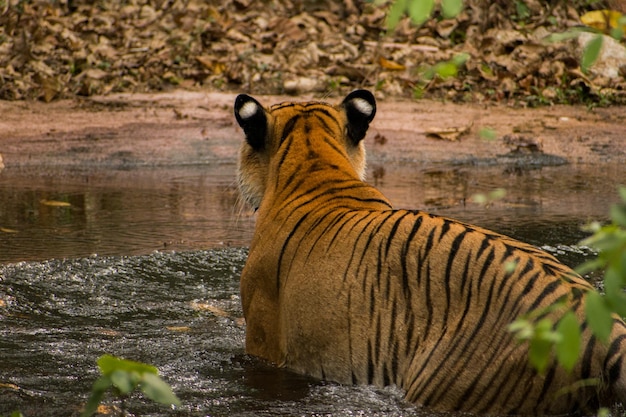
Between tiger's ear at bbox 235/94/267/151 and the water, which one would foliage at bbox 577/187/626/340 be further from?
tiger's ear at bbox 235/94/267/151

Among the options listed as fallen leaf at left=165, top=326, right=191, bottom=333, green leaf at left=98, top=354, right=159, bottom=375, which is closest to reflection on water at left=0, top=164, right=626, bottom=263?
fallen leaf at left=165, top=326, right=191, bottom=333

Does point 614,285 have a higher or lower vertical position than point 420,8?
lower

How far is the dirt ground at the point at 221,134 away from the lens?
9.93m

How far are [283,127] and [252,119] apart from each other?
6.1 inches

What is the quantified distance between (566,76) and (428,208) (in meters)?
4.79

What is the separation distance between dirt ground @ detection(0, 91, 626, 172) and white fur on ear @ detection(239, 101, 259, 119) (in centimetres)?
520

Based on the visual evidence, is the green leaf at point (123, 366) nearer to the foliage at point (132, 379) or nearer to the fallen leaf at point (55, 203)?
the foliage at point (132, 379)

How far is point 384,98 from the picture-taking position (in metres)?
11.6

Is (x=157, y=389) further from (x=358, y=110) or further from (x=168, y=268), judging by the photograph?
(x=168, y=268)

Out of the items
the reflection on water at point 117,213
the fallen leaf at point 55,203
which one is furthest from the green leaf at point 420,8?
the fallen leaf at point 55,203

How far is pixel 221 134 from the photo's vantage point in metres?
10.3

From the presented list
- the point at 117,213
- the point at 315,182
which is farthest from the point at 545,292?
the point at 117,213

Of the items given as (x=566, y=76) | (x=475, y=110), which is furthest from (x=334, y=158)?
(x=566, y=76)

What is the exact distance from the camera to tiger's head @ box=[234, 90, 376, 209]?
15.8 feet
